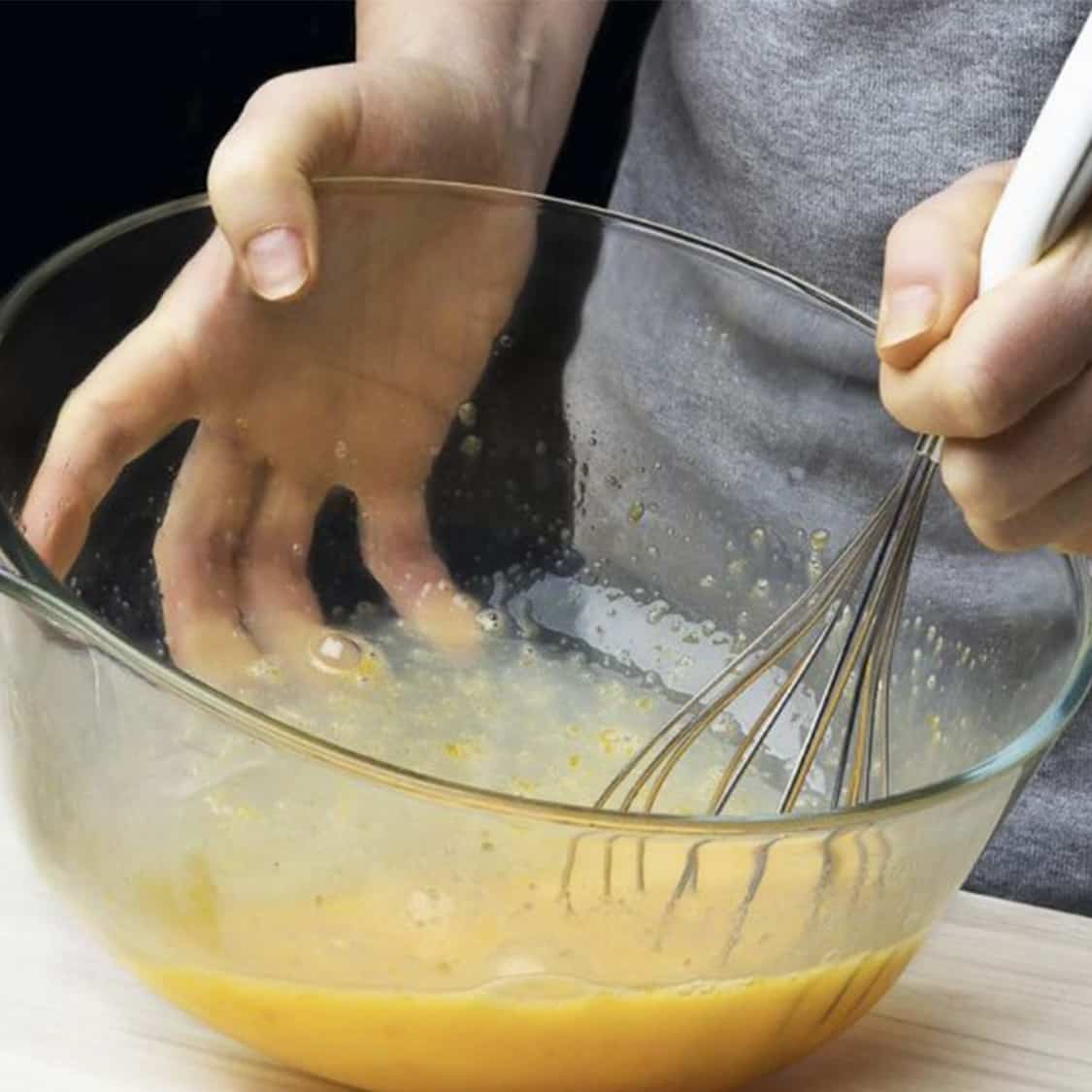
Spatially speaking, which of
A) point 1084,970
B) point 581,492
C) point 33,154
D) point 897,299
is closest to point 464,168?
point 581,492

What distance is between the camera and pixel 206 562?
2.00 ft

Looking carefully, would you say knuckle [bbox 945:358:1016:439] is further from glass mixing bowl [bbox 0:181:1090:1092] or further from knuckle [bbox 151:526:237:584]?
knuckle [bbox 151:526:237:584]

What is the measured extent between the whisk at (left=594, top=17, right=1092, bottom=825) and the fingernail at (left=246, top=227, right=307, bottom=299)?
6.7 inches

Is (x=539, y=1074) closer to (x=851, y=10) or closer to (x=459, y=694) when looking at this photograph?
(x=459, y=694)

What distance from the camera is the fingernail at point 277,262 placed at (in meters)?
0.59

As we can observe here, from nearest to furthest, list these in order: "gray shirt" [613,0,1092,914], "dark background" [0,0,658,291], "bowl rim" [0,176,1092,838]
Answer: "bowl rim" [0,176,1092,838], "gray shirt" [613,0,1092,914], "dark background" [0,0,658,291]

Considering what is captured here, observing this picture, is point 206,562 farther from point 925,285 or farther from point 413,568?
point 925,285

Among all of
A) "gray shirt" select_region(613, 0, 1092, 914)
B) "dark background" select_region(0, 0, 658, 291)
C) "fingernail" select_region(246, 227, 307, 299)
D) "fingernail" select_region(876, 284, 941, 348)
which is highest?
"dark background" select_region(0, 0, 658, 291)

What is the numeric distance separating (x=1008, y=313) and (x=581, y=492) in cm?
21

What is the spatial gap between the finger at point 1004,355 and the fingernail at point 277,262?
0.17 meters

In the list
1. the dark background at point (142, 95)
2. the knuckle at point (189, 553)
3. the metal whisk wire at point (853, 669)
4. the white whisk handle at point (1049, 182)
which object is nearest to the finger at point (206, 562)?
the knuckle at point (189, 553)

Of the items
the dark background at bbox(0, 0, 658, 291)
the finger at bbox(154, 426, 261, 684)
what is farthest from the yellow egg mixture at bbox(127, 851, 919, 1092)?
the dark background at bbox(0, 0, 658, 291)

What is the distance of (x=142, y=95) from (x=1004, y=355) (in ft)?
3.42

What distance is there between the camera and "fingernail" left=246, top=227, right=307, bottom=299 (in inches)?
23.1
